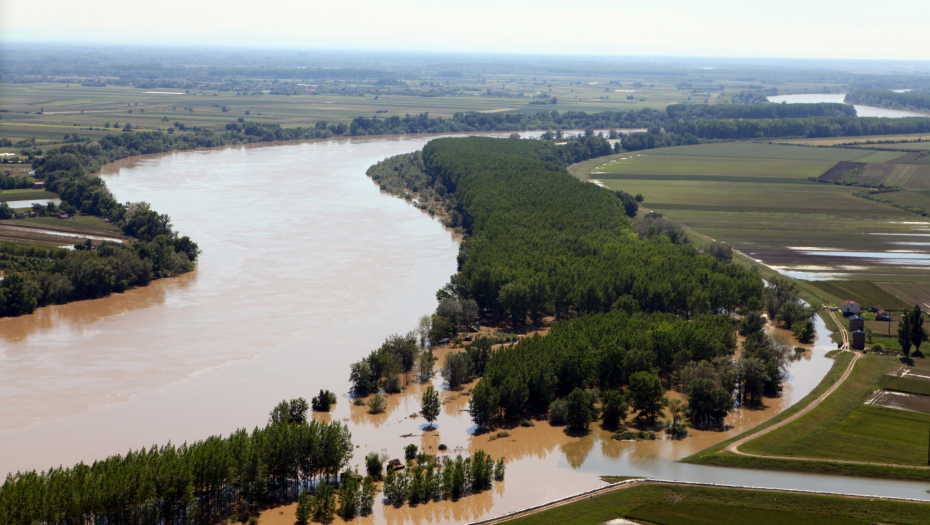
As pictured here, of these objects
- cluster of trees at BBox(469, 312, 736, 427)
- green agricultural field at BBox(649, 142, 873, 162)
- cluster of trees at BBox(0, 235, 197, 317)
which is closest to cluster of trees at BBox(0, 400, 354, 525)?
cluster of trees at BBox(469, 312, 736, 427)

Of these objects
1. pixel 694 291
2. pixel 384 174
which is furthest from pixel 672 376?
pixel 384 174

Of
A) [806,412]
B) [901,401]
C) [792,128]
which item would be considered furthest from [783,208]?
[792,128]

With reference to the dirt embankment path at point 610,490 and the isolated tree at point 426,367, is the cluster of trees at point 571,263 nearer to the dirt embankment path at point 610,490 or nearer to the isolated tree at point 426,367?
the isolated tree at point 426,367

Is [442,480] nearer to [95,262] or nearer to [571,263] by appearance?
[571,263]

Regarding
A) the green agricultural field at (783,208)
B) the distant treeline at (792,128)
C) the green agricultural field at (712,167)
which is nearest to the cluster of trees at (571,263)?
the green agricultural field at (783,208)

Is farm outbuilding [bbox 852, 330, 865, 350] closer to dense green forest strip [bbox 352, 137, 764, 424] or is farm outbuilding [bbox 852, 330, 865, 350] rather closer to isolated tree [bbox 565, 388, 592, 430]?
dense green forest strip [bbox 352, 137, 764, 424]

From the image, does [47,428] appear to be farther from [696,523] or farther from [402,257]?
[402,257]
